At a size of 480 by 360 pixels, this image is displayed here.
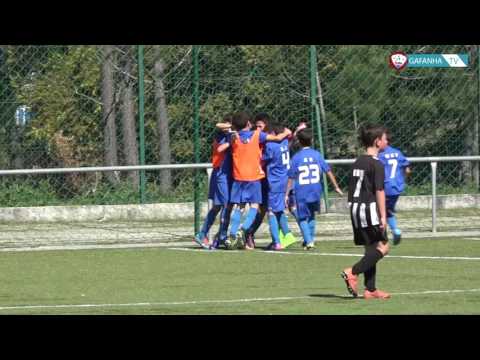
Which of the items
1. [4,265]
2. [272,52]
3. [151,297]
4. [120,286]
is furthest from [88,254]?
[272,52]

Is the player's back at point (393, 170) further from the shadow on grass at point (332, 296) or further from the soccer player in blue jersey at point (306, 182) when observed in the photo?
the shadow on grass at point (332, 296)

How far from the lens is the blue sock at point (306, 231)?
63.7 ft

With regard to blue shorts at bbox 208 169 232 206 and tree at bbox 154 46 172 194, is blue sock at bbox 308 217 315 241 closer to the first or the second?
blue shorts at bbox 208 169 232 206

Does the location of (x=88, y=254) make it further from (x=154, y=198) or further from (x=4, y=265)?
(x=154, y=198)

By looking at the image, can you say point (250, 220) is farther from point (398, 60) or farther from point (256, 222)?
point (398, 60)

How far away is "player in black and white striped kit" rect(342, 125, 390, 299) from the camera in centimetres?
1312

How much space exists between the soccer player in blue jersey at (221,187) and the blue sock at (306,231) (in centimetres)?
116

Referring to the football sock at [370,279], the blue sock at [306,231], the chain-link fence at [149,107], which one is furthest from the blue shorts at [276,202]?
the football sock at [370,279]

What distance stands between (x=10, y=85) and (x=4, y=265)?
6.36 meters

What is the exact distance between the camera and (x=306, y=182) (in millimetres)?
19531

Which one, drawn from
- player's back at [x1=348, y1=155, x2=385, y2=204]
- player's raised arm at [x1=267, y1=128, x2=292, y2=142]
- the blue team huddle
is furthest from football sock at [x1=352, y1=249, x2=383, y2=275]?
player's raised arm at [x1=267, y1=128, x2=292, y2=142]

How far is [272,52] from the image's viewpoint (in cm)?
2523

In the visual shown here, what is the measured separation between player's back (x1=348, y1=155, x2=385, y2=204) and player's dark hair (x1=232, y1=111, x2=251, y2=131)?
653 centimetres

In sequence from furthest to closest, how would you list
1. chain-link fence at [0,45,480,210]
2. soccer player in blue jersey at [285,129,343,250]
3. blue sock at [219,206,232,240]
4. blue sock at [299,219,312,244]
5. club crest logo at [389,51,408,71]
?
club crest logo at [389,51,408,71] → chain-link fence at [0,45,480,210] → blue sock at [219,206,232,240] → soccer player in blue jersey at [285,129,343,250] → blue sock at [299,219,312,244]
